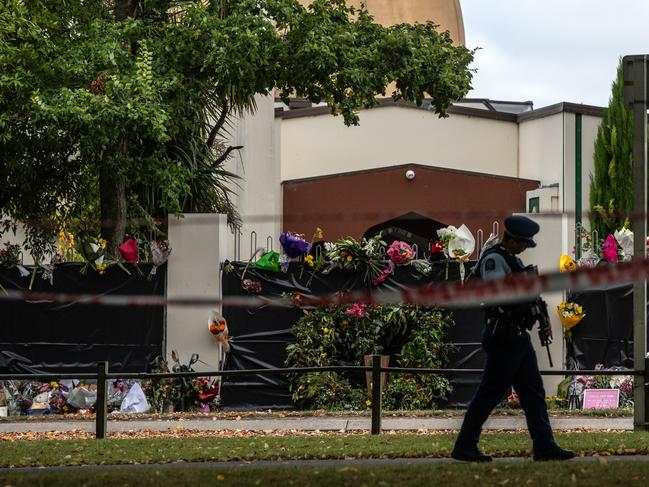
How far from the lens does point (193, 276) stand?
17.6m

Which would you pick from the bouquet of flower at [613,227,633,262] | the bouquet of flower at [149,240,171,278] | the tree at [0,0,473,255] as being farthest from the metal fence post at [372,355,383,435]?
the bouquet of flower at [613,227,633,262]

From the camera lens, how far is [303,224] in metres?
31.0

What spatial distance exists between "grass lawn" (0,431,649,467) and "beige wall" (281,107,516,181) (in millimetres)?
20801

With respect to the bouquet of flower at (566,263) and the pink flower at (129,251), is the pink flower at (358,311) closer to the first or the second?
the bouquet of flower at (566,263)

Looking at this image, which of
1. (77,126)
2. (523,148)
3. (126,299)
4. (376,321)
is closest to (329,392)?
(376,321)

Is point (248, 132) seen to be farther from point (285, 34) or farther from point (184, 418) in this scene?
point (184, 418)

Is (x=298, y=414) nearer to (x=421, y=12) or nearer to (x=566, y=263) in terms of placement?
(x=566, y=263)

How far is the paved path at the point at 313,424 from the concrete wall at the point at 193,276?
90.1 inches

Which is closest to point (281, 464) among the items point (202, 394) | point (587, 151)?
point (202, 394)

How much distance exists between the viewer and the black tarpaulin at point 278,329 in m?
17.3

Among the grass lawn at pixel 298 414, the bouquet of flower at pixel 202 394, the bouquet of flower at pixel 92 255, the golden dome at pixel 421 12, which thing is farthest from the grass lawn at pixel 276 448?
the golden dome at pixel 421 12

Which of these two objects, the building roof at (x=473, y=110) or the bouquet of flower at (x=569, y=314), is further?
the building roof at (x=473, y=110)

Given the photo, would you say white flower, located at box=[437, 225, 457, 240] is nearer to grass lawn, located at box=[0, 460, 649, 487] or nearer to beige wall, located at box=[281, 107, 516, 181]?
grass lawn, located at box=[0, 460, 649, 487]

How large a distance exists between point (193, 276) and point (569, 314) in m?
4.90
